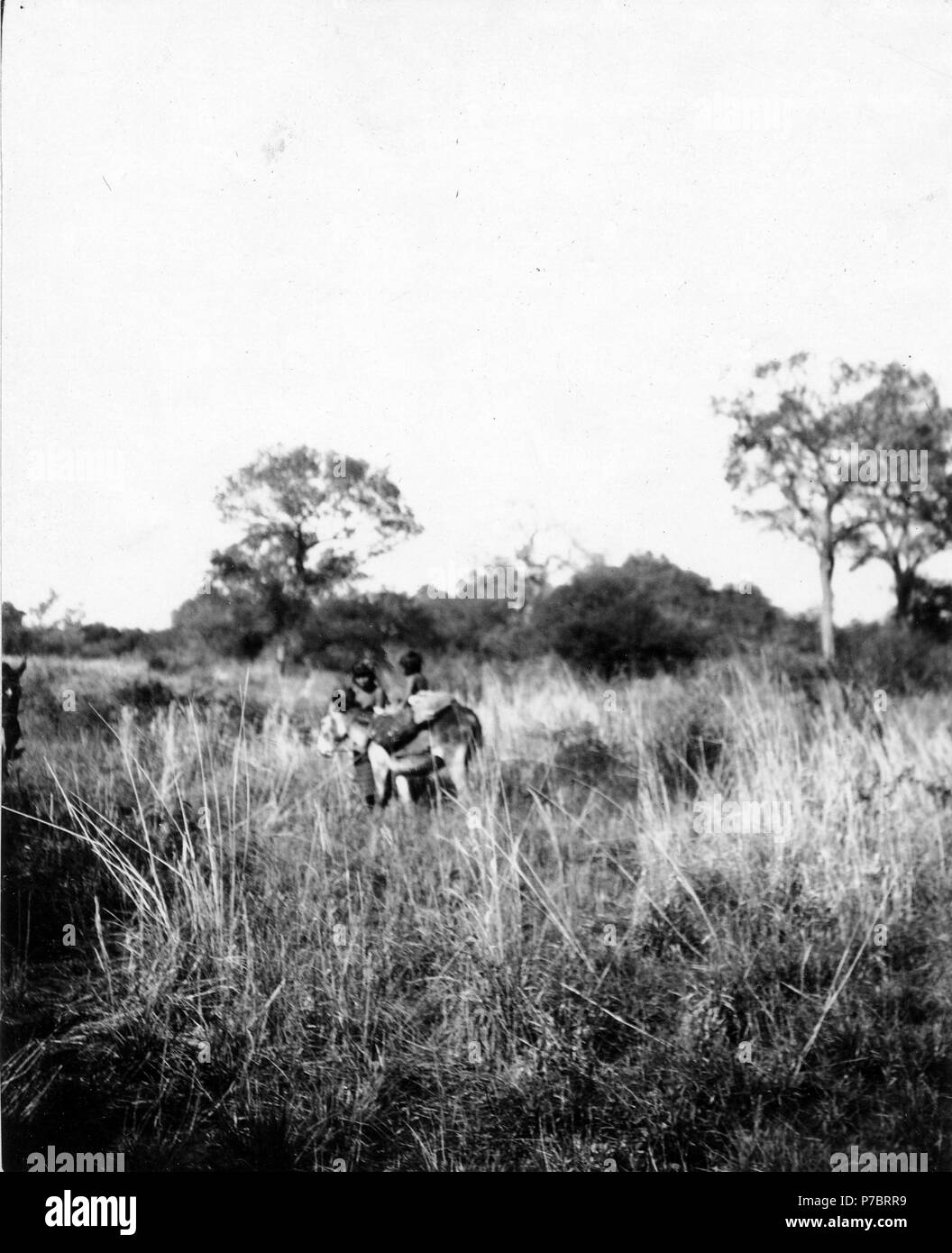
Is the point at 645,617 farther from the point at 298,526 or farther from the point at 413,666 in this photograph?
the point at 298,526

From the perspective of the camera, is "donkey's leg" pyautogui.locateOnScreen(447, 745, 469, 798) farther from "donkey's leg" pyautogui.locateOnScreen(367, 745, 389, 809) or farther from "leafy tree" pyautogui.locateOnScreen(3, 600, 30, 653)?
"leafy tree" pyautogui.locateOnScreen(3, 600, 30, 653)

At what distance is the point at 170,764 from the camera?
3781 millimetres

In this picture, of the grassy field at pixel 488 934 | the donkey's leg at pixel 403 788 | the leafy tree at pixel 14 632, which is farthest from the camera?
the donkey's leg at pixel 403 788

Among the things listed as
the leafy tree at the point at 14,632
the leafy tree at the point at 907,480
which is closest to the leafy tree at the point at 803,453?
the leafy tree at the point at 907,480

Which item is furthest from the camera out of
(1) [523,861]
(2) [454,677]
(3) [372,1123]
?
(2) [454,677]

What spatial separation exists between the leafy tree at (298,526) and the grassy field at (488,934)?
0.33 m

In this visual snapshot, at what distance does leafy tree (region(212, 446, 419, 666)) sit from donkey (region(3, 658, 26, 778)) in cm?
76

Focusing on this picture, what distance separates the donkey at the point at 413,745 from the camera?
152 inches

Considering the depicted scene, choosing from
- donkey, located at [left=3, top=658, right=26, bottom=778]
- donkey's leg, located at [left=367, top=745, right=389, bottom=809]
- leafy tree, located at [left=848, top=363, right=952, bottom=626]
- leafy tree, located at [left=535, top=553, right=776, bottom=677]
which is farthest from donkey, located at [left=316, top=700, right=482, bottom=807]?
leafy tree, located at [left=848, top=363, right=952, bottom=626]

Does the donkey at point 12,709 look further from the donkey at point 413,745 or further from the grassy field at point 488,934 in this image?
the donkey at point 413,745
